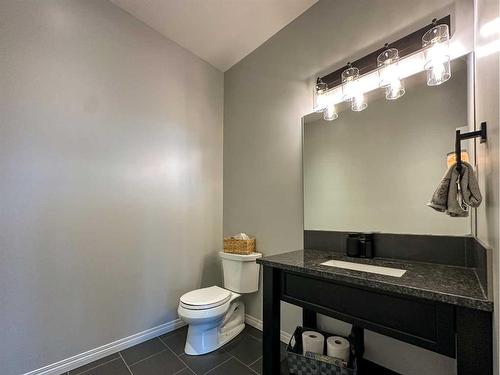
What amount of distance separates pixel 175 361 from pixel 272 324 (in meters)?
0.90

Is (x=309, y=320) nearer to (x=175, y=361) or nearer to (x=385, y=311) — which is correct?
(x=385, y=311)

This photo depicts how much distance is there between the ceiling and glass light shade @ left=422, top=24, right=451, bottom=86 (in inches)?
40.2

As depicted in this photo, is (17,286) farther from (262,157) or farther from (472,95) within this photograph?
(472,95)

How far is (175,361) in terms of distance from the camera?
1.78 metres

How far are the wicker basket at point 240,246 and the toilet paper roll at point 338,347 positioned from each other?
3.16ft

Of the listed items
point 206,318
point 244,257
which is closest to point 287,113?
point 244,257

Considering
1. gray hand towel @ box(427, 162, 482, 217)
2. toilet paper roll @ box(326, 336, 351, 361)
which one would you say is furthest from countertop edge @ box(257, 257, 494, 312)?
toilet paper roll @ box(326, 336, 351, 361)

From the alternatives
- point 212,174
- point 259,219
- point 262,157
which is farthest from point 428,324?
point 212,174

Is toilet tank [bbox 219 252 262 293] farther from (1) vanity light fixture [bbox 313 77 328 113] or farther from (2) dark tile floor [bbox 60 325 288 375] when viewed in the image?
(1) vanity light fixture [bbox 313 77 328 113]

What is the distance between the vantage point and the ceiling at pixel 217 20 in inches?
78.0

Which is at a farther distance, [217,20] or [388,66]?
[217,20]

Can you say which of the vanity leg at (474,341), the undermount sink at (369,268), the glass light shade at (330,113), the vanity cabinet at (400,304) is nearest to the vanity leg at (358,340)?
the vanity cabinet at (400,304)

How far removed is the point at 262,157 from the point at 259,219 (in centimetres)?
59

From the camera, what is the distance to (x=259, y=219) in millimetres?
2297
